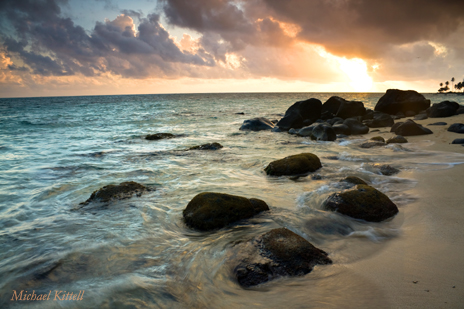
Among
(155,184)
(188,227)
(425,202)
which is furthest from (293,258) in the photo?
(155,184)

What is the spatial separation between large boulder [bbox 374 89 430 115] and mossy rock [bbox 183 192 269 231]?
1894cm

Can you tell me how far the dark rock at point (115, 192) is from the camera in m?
4.77

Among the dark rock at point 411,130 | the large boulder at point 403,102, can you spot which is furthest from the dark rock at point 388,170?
the large boulder at point 403,102

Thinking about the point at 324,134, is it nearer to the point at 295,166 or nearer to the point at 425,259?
the point at 295,166

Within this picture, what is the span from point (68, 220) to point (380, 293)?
433 centimetres

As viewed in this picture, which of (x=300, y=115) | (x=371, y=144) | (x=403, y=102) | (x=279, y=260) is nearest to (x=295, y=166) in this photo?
(x=279, y=260)

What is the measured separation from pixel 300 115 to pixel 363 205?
1279cm

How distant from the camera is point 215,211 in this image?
149 inches

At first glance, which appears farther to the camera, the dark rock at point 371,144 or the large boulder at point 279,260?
the dark rock at point 371,144

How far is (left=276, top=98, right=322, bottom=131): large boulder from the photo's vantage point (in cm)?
1549

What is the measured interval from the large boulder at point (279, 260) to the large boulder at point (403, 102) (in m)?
19.6

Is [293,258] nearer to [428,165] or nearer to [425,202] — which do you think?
[425,202]

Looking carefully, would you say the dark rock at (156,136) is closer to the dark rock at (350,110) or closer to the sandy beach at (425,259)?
the sandy beach at (425,259)

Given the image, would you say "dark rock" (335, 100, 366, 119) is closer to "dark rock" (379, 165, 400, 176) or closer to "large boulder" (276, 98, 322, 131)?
"large boulder" (276, 98, 322, 131)
